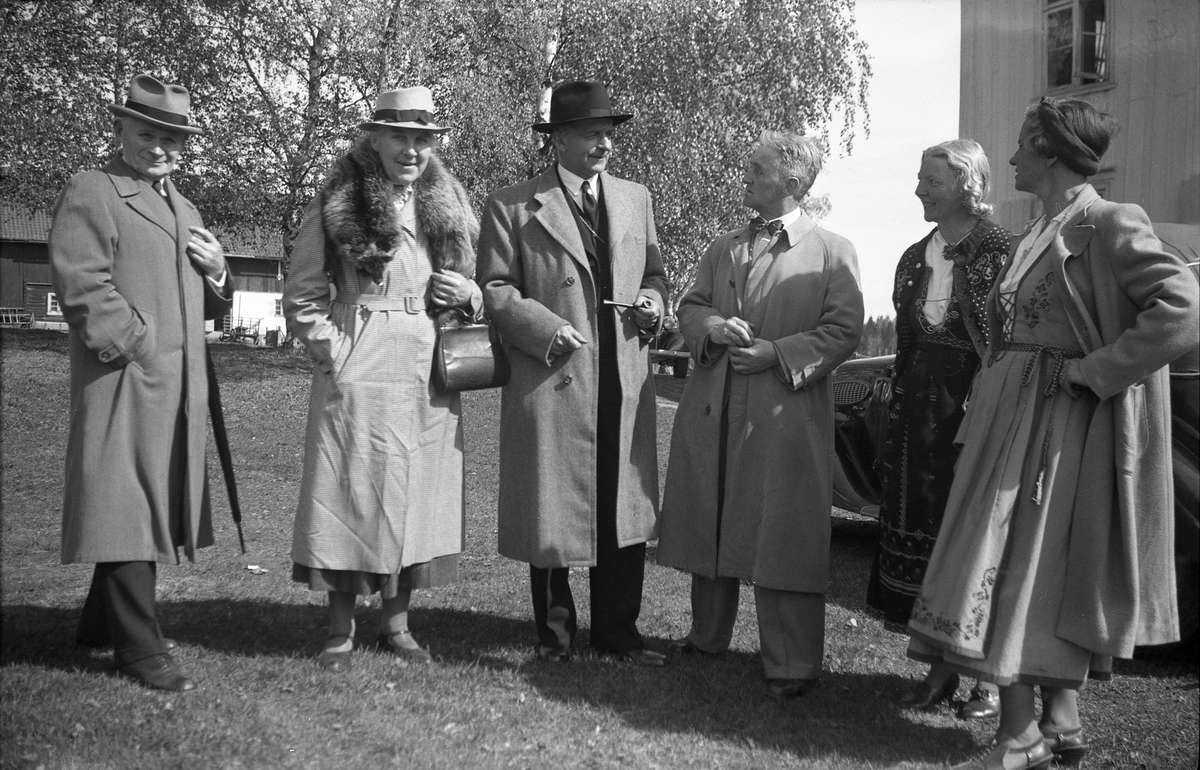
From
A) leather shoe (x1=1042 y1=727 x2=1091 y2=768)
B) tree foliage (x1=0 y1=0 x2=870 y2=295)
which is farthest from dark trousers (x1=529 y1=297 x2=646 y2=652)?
tree foliage (x1=0 y1=0 x2=870 y2=295)

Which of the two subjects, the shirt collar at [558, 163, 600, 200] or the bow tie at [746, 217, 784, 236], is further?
the shirt collar at [558, 163, 600, 200]

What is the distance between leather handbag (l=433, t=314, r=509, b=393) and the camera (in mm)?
4734

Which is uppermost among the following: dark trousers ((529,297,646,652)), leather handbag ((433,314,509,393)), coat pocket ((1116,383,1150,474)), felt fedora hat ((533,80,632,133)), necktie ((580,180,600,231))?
felt fedora hat ((533,80,632,133))

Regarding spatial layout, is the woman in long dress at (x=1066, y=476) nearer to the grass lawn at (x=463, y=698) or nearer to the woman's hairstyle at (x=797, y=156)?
the grass lawn at (x=463, y=698)

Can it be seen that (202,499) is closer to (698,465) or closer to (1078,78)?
(698,465)

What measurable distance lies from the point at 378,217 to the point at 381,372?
655 mm

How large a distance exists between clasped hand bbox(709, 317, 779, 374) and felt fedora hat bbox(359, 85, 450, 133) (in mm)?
1498

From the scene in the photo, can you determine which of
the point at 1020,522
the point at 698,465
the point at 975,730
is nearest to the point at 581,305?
the point at 698,465

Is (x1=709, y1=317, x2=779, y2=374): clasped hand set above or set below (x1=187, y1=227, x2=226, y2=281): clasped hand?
below

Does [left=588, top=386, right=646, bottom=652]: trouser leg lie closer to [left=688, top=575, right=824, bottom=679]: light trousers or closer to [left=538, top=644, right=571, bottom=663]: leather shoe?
[left=538, top=644, right=571, bottom=663]: leather shoe

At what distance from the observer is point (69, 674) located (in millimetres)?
4168

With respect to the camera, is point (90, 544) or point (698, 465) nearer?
point (90, 544)

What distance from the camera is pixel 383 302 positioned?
4676 millimetres

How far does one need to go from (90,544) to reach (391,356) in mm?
1368
